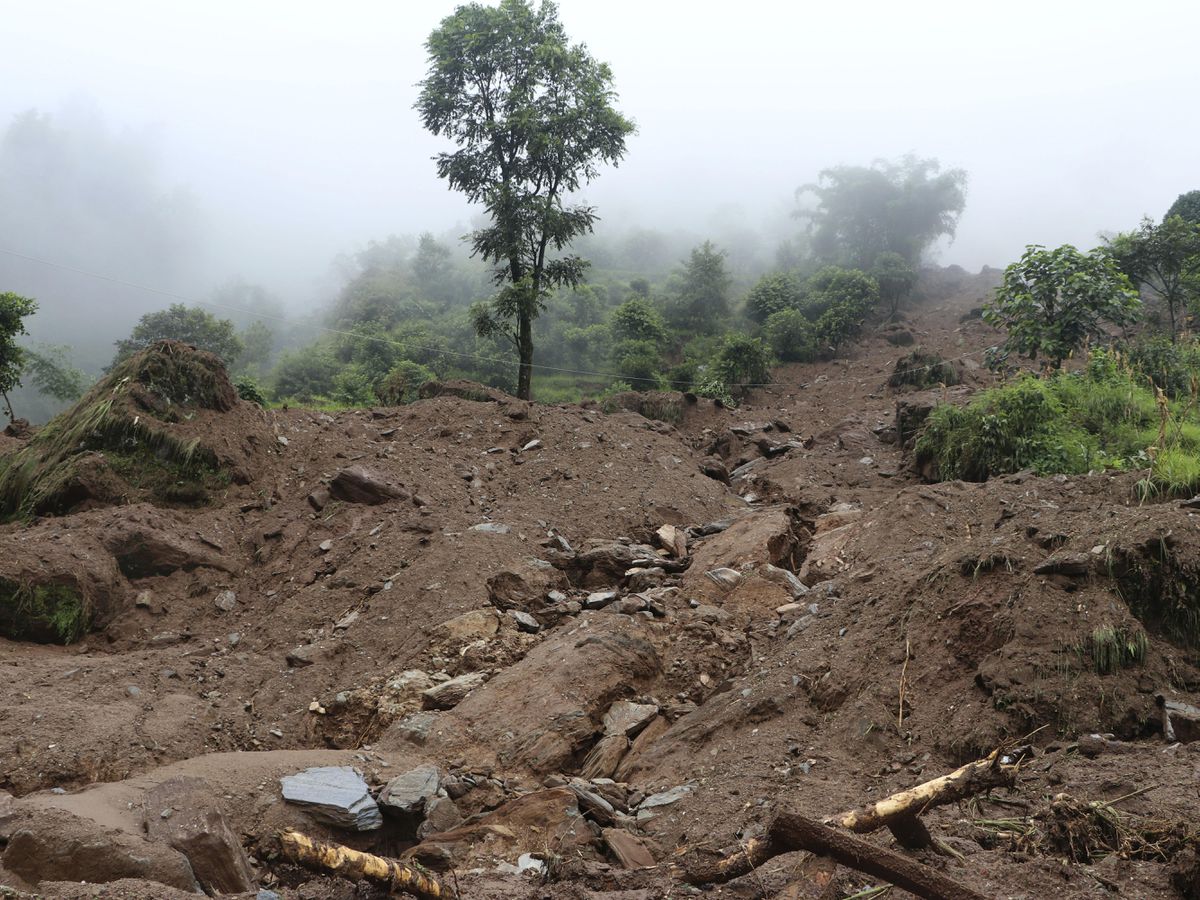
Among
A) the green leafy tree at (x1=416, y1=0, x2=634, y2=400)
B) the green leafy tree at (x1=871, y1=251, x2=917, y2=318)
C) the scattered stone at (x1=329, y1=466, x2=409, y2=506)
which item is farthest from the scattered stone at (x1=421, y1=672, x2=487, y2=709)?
the green leafy tree at (x1=871, y1=251, x2=917, y2=318)

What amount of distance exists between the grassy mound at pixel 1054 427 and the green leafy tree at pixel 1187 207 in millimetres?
21808

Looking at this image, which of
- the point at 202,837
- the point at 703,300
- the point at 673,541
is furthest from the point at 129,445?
the point at 703,300

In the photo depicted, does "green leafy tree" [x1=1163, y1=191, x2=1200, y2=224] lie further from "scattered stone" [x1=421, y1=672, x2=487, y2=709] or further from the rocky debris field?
"scattered stone" [x1=421, y1=672, x2=487, y2=709]

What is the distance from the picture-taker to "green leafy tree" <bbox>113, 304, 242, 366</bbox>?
28.3 metres

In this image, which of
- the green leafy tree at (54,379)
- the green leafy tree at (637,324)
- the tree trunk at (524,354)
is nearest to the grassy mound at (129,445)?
the tree trunk at (524,354)

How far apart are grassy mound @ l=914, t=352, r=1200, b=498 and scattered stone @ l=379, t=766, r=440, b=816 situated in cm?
743

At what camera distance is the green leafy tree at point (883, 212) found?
47.2m

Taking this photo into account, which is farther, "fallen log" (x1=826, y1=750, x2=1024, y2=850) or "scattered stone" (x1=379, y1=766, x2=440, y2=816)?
"scattered stone" (x1=379, y1=766, x2=440, y2=816)

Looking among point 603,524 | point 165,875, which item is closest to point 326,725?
point 165,875

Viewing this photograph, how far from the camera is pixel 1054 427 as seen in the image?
9195 millimetres

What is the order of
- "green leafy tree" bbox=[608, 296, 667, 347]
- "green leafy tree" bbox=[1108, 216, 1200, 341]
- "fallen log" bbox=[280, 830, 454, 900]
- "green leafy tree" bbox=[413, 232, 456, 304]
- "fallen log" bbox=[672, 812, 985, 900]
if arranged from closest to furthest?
"fallen log" bbox=[672, 812, 985, 900] < "fallen log" bbox=[280, 830, 454, 900] < "green leafy tree" bbox=[1108, 216, 1200, 341] < "green leafy tree" bbox=[608, 296, 667, 347] < "green leafy tree" bbox=[413, 232, 456, 304]

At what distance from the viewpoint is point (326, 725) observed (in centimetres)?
566

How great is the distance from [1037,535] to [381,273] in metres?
53.0

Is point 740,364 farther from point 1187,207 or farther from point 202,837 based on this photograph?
point 202,837
